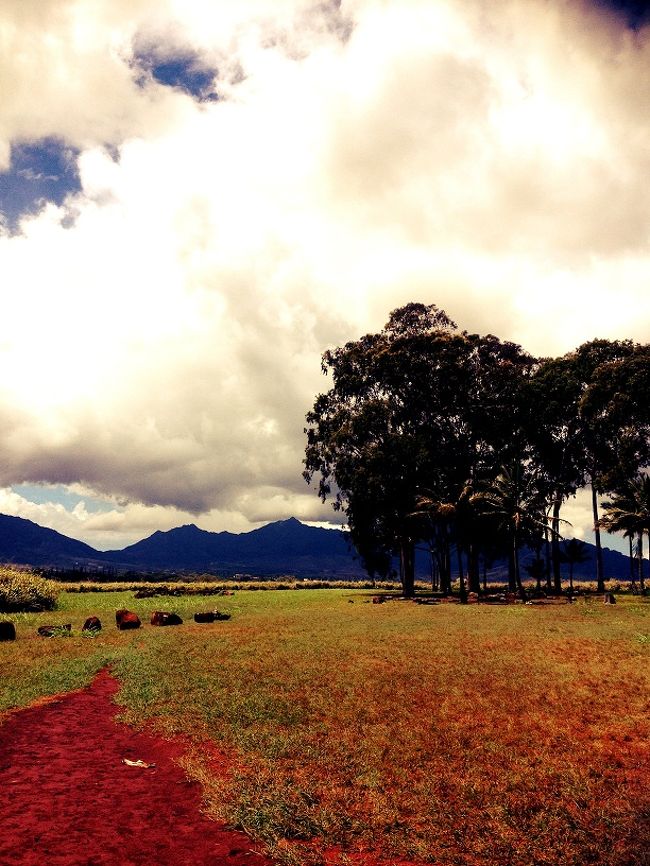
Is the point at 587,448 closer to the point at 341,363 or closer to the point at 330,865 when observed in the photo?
the point at 341,363

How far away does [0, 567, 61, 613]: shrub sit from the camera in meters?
34.1

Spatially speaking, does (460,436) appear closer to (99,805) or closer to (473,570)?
(473,570)

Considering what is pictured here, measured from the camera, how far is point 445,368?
4912 cm

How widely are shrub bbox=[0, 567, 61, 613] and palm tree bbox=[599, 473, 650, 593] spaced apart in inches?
1811

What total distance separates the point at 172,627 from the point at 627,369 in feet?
122

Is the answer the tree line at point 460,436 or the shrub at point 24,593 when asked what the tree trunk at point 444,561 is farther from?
the shrub at point 24,593

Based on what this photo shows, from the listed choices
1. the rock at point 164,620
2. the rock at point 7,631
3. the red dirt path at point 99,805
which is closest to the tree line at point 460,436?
the rock at point 164,620

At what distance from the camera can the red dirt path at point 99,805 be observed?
6.46 metres

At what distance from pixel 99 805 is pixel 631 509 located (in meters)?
55.6

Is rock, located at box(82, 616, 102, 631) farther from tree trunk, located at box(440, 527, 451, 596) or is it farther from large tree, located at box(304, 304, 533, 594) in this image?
tree trunk, located at box(440, 527, 451, 596)

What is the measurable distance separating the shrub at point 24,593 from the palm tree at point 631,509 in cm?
4601

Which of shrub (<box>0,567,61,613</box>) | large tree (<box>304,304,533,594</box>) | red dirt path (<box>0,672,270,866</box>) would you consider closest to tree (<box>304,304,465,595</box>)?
large tree (<box>304,304,533,594</box>)

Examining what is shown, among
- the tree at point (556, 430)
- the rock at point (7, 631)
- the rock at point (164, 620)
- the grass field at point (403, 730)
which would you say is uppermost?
the tree at point (556, 430)

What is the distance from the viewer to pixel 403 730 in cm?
1110
